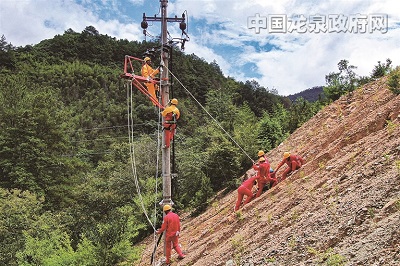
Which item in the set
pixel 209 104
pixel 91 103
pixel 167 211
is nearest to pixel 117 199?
pixel 167 211

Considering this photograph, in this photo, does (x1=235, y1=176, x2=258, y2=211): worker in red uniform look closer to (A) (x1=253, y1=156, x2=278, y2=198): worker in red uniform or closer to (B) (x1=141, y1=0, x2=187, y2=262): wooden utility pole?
(A) (x1=253, y1=156, x2=278, y2=198): worker in red uniform

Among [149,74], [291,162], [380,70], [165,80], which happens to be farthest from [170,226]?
[380,70]

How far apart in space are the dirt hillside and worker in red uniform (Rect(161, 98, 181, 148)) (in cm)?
276

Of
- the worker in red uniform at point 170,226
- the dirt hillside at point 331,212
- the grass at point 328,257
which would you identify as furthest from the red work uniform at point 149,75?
the grass at point 328,257

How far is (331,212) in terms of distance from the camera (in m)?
6.46

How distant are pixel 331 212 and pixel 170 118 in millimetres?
4639

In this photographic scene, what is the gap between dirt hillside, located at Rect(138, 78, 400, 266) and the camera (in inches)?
208

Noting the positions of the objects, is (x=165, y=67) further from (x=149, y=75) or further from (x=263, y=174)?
(x=263, y=174)

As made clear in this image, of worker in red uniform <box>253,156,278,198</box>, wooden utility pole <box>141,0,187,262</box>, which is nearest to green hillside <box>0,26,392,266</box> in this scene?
wooden utility pole <box>141,0,187,262</box>

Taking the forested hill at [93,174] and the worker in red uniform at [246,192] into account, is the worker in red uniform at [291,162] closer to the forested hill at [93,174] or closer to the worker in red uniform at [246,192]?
the worker in red uniform at [246,192]

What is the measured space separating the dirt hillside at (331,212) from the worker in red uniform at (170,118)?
2759mm

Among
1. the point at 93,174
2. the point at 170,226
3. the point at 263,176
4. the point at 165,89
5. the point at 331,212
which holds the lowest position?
the point at 93,174

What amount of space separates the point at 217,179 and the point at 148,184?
4102 mm

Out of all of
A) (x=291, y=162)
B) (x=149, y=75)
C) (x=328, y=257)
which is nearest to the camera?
(x=328, y=257)
